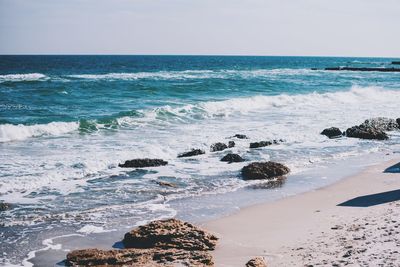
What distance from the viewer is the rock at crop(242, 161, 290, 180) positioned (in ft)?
39.1

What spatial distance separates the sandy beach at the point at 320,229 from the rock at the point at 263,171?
1.54 meters

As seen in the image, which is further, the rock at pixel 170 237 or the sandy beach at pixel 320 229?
the rock at pixel 170 237

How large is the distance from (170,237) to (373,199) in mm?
4737

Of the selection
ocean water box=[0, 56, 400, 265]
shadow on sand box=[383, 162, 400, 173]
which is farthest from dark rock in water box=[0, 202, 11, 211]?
shadow on sand box=[383, 162, 400, 173]

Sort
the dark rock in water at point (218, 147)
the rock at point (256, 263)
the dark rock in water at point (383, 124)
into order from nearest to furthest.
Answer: the rock at point (256, 263) < the dark rock in water at point (218, 147) < the dark rock in water at point (383, 124)

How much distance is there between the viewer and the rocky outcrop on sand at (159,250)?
6.44m

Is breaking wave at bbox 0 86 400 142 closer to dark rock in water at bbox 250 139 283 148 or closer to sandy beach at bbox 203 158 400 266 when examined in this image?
dark rock in water at bbox 250 139 283 148

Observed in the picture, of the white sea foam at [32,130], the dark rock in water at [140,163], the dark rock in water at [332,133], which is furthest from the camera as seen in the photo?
the dark rock in water at [332,133]

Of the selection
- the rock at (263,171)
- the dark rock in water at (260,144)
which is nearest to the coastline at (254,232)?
the rock at (263,171)

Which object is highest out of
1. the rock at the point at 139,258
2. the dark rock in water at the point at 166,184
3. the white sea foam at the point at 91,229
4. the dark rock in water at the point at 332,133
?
the dark rock in water at the point at 332,133

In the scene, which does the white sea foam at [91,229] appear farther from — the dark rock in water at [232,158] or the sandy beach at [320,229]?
the dark rock in water at [232,158]

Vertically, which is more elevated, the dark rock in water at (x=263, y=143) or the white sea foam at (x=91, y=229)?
the dark rock in water at (x=263, y=143)

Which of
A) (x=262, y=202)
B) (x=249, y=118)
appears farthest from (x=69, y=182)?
(x=249, y=118)

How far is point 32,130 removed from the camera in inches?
733
